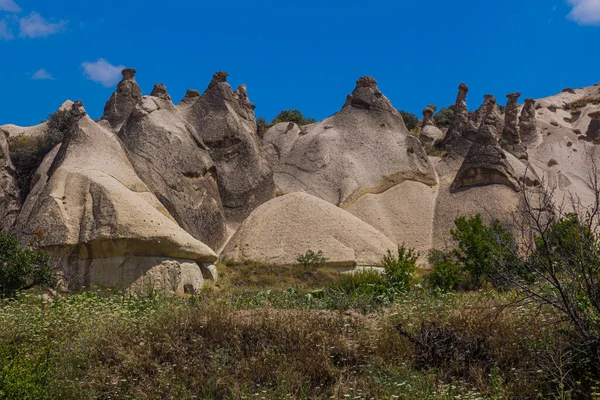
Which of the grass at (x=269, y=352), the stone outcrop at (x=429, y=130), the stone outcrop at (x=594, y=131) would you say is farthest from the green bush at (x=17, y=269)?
the stone outcrop at (x=594, y=131)

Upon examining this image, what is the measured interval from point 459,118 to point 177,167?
19.0m

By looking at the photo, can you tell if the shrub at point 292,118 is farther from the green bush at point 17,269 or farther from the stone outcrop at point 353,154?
the green bush at point 17,269

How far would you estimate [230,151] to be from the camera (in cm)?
2902

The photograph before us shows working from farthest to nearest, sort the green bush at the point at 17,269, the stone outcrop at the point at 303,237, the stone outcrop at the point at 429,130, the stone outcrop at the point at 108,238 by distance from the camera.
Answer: the stone outcrop at the point at 429,130 → the stone outcrop at the point at 303,237 → the stone outcrop at the point at 108,238 → the green bush at the point at 17,269

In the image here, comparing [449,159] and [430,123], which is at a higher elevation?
[430,123]

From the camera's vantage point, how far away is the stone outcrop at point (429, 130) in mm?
42669

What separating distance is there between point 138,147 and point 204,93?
655cm

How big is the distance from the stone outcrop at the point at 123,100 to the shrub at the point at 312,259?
1271 cm

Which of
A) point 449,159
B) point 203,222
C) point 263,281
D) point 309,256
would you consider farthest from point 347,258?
point 449,159

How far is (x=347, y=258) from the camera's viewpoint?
72.5 ft

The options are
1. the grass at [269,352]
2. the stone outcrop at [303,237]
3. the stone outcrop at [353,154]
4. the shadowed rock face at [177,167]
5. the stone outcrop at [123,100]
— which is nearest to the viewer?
the grass at [269,352]

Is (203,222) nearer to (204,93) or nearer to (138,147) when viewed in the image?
(138,147)

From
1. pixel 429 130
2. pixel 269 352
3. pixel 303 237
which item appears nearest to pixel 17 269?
pixel 269 352

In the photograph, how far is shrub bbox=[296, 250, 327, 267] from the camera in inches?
846
